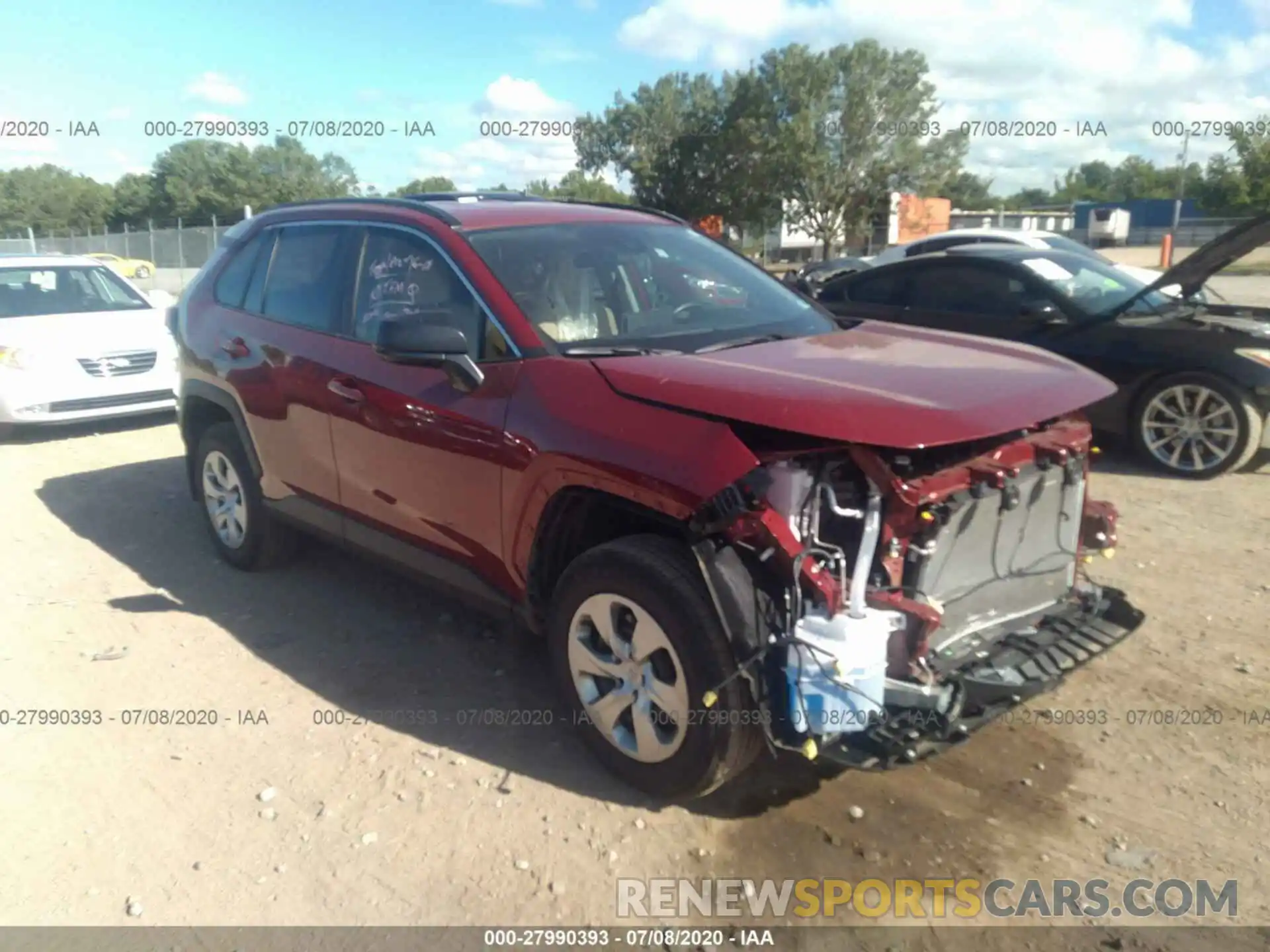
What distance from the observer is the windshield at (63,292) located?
9438 mm

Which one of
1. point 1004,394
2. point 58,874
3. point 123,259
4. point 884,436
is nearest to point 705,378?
point 884,436

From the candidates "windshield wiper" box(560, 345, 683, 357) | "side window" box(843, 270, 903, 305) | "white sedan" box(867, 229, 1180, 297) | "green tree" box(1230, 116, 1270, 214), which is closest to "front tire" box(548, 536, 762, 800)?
"windshield wiper" box(560, 345, 683, 357)

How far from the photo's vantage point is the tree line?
3878cm

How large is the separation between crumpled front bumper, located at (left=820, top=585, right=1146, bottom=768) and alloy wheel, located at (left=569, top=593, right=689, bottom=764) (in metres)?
0.53

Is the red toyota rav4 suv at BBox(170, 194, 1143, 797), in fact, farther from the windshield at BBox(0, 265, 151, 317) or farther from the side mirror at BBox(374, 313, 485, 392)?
the windshield at BBox(0, 265, 151, 317)

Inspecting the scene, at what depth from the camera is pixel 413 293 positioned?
13.6 ft

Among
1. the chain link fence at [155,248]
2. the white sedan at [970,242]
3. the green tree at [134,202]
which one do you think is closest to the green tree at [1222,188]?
the white sedan at [970,242]

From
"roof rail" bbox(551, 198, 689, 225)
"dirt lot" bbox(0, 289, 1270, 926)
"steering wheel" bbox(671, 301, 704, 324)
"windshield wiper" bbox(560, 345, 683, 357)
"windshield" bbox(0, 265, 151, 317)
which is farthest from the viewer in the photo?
"windshield" bbox(0, 265, 151, 317)

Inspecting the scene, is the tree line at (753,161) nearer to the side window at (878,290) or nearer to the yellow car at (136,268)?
the yellow car at (136,268)

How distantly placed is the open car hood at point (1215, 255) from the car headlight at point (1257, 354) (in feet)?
1.87

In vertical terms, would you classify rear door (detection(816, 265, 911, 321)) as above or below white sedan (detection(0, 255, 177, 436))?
above

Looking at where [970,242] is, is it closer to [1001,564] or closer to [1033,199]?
[1001,564]

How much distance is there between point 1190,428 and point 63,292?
9742 millimetres

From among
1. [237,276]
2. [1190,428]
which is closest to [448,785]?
[237,276]
